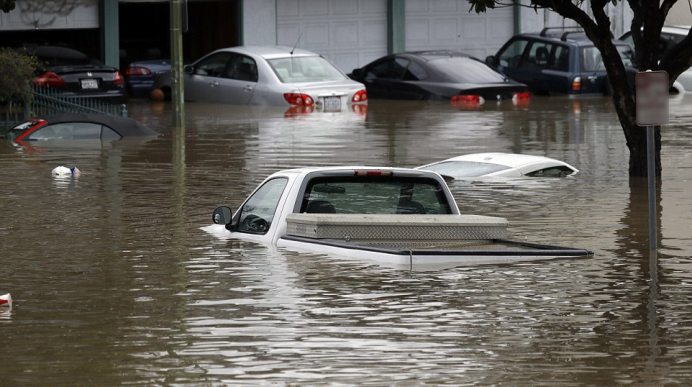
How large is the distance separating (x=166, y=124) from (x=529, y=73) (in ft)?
33.4

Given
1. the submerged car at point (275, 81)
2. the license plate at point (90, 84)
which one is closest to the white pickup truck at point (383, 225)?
the submerged car at point (275, 81)

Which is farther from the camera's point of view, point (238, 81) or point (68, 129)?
point (238, 81)

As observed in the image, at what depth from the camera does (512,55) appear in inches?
1385

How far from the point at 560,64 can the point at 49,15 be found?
11.2 meters

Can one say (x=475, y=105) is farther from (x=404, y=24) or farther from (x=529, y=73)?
(x=404, y=24)

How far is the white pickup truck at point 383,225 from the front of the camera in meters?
11.3

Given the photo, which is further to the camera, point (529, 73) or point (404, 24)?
point (404, 24)

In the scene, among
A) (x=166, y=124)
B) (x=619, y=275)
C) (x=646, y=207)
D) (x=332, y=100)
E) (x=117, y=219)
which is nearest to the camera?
(x=619, y=275)

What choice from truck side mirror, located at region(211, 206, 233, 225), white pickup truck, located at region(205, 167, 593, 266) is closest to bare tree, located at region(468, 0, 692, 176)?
white pickup truck, located at region(205, 167, 593, 266)

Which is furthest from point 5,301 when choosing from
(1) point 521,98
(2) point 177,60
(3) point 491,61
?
(3) point 491,61

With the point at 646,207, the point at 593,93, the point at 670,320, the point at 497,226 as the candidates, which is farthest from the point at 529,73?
the point at 670,320

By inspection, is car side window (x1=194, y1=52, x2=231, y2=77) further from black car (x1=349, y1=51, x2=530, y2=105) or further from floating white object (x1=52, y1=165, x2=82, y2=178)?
floating white object (x1=52, y1=165, x2=82, y2=178)

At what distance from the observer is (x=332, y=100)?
2895 centimetres

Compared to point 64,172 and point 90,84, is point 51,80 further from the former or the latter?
point 64,172
